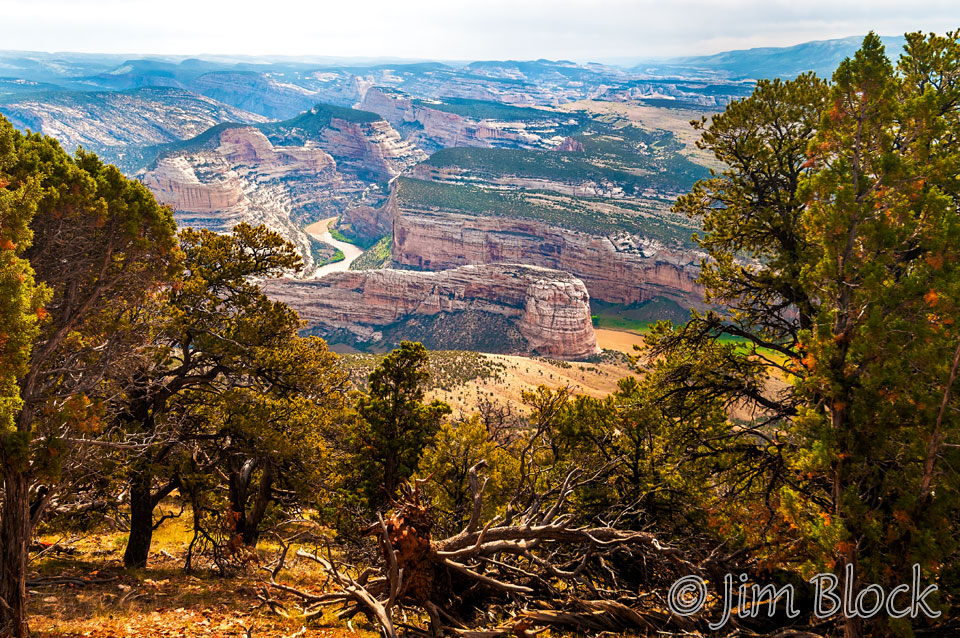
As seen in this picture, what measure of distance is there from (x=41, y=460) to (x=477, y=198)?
499 ft

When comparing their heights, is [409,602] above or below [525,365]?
above

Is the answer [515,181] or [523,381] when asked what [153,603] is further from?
[515,181]

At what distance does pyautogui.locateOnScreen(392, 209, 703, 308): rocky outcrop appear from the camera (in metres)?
121

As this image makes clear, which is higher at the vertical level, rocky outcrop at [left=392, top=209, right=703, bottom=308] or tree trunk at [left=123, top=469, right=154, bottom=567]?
tree trunk at [left=123, top=469, right=154, bottom=567]

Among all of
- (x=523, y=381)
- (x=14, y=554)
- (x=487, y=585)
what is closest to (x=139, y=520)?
(x=14, y=554)

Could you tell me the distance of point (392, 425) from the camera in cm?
2048

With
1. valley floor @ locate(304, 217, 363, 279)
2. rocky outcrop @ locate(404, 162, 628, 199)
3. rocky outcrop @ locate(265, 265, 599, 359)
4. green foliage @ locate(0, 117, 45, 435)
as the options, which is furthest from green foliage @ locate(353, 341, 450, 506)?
→ valley floor @ locate(304, 217, 363, 279)

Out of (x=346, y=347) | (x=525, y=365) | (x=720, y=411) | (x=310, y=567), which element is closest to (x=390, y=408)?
(x=310, y=567)

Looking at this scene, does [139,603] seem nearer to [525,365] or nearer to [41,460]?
[41,460]

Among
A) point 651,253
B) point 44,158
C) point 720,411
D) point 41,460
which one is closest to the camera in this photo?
point 41,460

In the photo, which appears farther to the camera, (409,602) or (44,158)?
(44,158)

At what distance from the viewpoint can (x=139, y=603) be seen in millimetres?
10719

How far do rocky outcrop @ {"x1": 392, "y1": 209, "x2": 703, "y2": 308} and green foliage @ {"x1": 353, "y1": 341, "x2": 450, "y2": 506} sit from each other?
327 feet

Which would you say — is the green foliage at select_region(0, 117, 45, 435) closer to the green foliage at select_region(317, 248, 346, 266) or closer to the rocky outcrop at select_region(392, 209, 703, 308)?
the rocky outcrop at select_region(392, 209, 703, 308)
